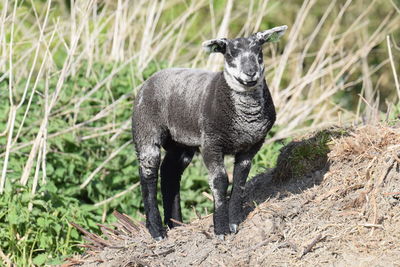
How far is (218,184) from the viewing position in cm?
565

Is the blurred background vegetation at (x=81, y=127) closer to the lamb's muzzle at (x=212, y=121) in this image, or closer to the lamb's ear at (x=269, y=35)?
→ the lamb's muzzle at (x=212, y=121)

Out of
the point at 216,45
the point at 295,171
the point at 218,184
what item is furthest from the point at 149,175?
the point at 216,45

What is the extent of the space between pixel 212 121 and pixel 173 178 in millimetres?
1089

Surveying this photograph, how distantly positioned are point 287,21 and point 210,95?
27.8ft

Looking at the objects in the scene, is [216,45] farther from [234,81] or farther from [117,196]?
[117,196]

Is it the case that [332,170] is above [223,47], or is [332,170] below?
below

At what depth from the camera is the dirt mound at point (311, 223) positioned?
201 inches

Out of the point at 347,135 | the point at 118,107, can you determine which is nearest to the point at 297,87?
the point at 118,107

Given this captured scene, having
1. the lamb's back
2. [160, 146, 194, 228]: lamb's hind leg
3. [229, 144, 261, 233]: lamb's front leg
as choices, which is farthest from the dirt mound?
the lamb's back

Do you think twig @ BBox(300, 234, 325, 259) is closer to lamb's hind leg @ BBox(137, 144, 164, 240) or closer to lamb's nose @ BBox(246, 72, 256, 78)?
lamb's nose @ BBox(246, 72, 256, 78)

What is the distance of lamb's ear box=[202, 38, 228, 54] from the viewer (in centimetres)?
551

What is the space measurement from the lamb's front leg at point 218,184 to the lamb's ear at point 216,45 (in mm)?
759

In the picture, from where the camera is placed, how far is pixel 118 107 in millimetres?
9406

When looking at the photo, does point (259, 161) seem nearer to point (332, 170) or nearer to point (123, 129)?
point (123, 129)
